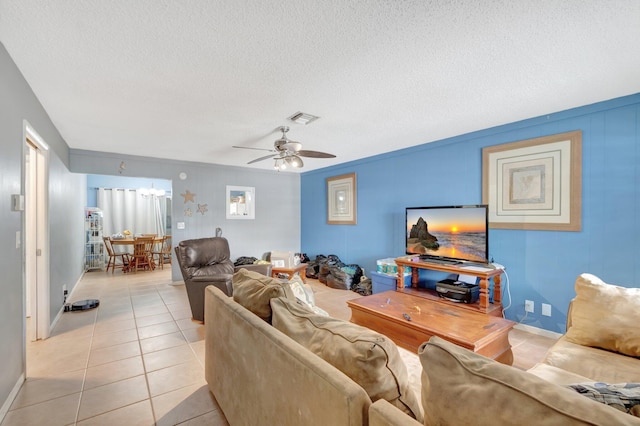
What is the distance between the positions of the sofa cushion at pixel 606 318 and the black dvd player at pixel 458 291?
1.36 metres

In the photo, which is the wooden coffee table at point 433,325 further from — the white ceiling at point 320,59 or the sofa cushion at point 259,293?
the white ceiling at point 320,59

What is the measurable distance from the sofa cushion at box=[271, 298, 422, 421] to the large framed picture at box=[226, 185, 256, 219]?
5.21m

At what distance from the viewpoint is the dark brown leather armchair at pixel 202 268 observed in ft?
10.8

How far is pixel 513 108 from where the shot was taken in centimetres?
285

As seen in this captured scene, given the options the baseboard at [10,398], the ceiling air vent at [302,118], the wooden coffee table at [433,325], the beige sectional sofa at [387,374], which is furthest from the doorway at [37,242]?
the wooden coffee table at [433,325]

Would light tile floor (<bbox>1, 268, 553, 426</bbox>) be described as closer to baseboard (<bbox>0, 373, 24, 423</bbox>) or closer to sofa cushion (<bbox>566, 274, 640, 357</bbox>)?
baseboard (<bbox>0, 373, 24, 423</bbox>)

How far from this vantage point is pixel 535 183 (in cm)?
315

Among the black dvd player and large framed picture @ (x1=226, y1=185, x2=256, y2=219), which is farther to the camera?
large framed picture @ (x1=226, y1=185, x2=256, y2=219)

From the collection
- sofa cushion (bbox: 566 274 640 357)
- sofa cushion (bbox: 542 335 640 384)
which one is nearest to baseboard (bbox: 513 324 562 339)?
sofa cushion (bbox: 566 274 640 357)

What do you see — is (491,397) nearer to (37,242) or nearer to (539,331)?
A: (539,331)

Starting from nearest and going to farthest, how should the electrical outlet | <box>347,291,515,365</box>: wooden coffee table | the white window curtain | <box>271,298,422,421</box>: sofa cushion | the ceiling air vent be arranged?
<box>271,298,422,421</box>: sofa cushion < <box>347,291,515,365</box>: wooden coffee table < the ceiling air vent < the electrical outlet < the white window curtain

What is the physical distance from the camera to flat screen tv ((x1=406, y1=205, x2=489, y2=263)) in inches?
131

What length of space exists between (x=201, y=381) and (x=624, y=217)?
3968mm

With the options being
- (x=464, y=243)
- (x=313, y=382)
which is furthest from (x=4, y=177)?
(x=464, y=243)
